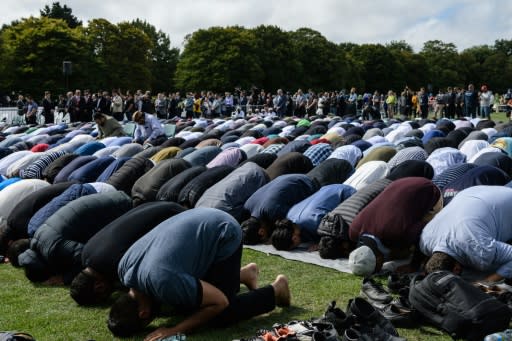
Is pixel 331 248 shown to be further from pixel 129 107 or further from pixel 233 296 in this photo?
pixel 129 107

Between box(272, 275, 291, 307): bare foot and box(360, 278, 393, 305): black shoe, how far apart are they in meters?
0.68

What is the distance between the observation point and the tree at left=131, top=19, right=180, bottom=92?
3009 inches

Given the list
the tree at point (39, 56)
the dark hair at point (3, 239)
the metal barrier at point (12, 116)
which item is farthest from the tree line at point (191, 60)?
Answer: the dark hair at point (3, 239)

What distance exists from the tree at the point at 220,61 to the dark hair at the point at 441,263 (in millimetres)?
59239

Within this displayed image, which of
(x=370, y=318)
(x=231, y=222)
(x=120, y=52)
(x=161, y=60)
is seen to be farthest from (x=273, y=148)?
(x=161, y=60)

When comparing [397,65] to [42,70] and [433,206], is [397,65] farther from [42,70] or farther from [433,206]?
[433,206]

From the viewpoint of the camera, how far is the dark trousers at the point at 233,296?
4.72 m

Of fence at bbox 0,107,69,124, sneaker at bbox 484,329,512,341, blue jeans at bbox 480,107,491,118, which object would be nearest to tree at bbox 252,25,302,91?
fence at bbox 0,107,69,124

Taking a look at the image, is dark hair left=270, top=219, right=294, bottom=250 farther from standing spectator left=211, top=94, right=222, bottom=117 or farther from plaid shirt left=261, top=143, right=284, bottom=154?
standing spectator left=211, top=94, right=222, bottom=117

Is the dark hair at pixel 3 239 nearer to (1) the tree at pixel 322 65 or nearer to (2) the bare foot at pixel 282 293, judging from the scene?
(2) the bare foot at pixel 282 293

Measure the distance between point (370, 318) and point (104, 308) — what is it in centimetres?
262

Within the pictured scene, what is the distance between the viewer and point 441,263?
17.2ft

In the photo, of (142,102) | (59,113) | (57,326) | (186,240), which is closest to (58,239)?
(57,326)

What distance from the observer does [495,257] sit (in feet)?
17.1
